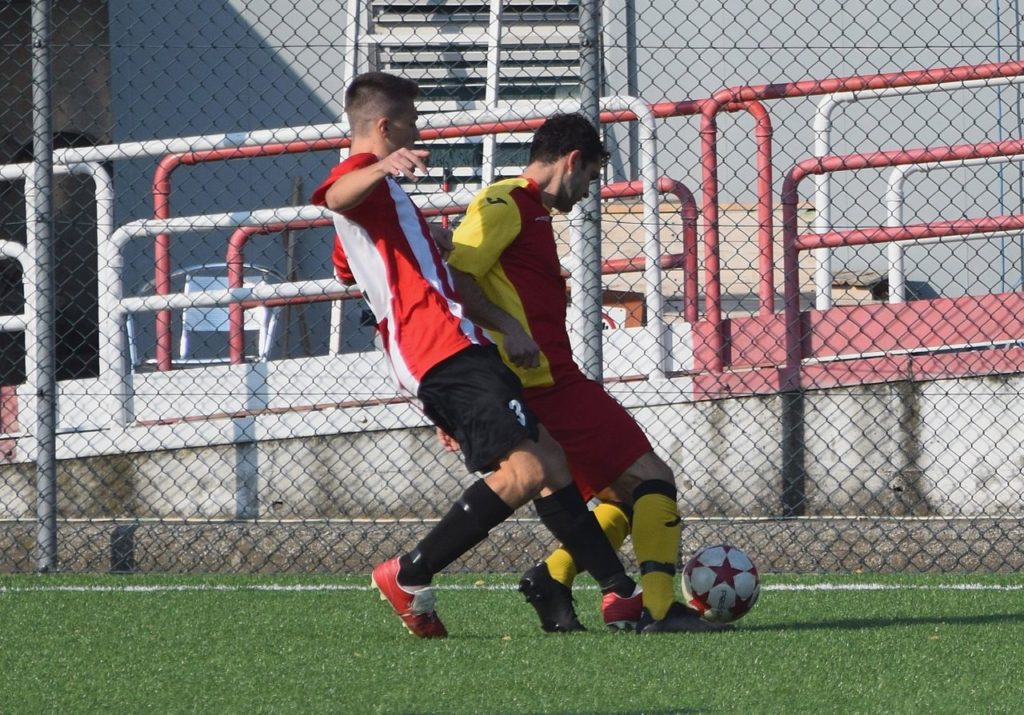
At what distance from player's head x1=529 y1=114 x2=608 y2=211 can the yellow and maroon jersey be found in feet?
0.24

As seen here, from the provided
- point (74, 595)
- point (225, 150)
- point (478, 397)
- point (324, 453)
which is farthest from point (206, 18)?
point (478, 397)

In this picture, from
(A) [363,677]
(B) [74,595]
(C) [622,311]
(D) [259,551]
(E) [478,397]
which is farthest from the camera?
(C) [622,311]

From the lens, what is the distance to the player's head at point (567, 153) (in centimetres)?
493

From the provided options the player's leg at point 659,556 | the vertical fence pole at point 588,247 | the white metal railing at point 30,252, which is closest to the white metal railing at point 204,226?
the white metal railing at point 30,252

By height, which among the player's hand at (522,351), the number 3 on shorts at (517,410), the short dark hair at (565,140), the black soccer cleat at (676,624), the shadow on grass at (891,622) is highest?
the short dark hair at (565,140)

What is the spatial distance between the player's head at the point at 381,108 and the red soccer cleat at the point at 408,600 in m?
1.24

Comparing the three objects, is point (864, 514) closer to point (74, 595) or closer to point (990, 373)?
point (990, 373)

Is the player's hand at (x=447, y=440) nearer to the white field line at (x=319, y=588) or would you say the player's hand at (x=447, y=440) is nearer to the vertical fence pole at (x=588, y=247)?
the white field line at (x=319, y=588)

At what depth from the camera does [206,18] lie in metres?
11.2

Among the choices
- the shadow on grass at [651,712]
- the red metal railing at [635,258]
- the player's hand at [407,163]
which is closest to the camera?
the shadow on grass at [651,712]

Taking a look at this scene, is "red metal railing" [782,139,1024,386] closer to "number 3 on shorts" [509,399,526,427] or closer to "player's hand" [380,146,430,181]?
"number 3 on shorts" [509,399,526,427]

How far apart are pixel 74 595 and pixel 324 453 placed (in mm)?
1508

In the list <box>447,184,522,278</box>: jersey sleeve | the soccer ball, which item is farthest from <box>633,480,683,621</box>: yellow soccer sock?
<box>447,184,522,278</box>: jersey sleeve

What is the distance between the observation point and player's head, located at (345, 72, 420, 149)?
182 inches
